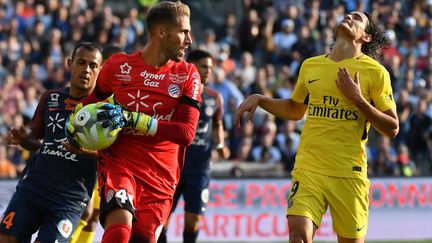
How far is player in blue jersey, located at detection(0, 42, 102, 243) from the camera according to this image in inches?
310

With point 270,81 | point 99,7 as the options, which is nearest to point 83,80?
point 270,81

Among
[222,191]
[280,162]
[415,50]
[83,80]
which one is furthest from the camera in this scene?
[415,50]

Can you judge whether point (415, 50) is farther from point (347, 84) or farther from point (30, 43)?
point (347, 84)

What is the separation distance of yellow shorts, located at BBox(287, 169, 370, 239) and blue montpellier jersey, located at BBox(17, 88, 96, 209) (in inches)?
67.3

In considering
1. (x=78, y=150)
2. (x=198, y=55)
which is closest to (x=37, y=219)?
(x=78, y=150)

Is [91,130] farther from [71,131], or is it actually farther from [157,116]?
[157,116]

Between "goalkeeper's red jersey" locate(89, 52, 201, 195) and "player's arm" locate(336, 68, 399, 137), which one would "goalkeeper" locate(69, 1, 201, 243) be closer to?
"goalkeeper's red jersey" locate(89, 52, 201, 195)

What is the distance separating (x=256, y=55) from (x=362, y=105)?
521 inches

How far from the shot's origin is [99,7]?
21.0 meters

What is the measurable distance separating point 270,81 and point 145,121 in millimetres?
12307

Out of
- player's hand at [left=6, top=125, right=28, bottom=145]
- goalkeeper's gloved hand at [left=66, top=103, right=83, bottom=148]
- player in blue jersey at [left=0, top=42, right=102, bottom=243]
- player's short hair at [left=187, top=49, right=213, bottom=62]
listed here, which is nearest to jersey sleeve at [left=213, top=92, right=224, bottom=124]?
player's short hair at [left=187, top=49, right=213, bottom=62]

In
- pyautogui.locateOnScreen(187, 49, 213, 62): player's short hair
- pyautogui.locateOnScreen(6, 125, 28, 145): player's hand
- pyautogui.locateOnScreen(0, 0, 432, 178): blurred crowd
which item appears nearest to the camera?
pyautogui.locateOnScreen(6, 125, 28, 145): player's hand

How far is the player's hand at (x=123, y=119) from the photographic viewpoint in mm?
7074

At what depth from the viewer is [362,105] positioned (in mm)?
7574
